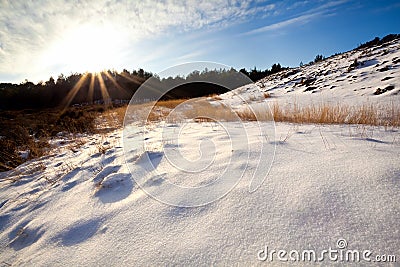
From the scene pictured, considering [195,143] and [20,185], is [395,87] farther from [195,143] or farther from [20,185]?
[20,185]

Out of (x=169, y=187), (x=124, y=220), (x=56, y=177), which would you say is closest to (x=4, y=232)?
(x=56, y=177)

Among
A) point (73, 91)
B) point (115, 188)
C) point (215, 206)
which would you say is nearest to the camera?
point (215, 206)

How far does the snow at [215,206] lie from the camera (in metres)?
0.99

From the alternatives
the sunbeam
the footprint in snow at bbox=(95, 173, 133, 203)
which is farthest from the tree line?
the footprint in snow at bbox=(95, 173, 133, 203)

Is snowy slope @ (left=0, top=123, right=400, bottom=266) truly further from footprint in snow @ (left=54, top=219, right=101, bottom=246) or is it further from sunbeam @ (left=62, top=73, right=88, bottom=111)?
sunbeam @ (left=62, top=73, right=88, bottom=111)

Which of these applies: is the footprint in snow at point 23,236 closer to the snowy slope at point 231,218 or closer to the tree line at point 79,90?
the snowy slope at point 231,218

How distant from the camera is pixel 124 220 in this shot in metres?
1.38

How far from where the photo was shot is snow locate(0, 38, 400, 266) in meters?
0.99

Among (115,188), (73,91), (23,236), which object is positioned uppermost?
(73,91)

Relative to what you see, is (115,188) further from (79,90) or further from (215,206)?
(79,90)

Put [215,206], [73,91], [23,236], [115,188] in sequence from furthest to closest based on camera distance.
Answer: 1. [73,91]
2. [115,188]
3. [23,236]
4. [215,206]

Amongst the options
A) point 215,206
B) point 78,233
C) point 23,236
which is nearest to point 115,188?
point 78,233

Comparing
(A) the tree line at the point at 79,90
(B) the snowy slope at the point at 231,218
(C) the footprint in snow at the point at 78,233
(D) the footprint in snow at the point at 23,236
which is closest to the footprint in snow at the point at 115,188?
(B) the snowy slope at the point at 231,218

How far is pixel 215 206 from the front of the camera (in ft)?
4.42
